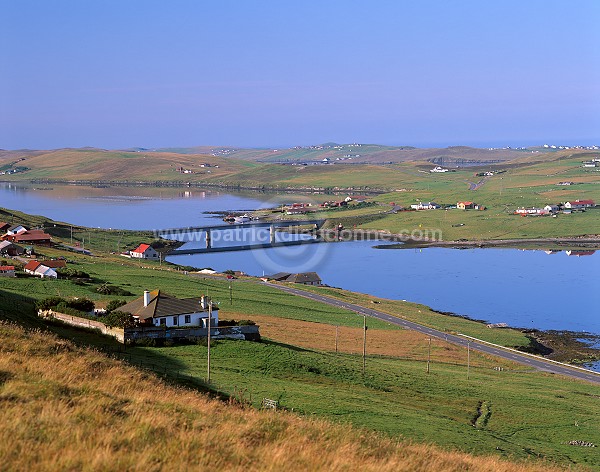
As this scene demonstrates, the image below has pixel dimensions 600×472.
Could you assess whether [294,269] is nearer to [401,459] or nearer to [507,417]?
Result: [507,417]

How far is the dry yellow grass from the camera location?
8867 millimetres

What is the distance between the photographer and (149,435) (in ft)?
32.6

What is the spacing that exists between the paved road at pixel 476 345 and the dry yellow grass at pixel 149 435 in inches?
1225

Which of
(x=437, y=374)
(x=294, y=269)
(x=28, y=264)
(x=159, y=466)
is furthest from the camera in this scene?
(x=294, y=269)

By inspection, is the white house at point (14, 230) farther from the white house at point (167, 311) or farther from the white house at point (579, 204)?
the white house at point (579, 204)

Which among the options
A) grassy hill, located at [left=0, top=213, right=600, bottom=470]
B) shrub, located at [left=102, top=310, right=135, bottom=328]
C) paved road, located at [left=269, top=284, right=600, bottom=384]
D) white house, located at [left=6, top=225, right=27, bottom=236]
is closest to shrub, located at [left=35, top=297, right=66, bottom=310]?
grassy hill, located at [left=0, top=213, right=600, bottom=470]

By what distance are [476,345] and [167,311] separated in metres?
23.9

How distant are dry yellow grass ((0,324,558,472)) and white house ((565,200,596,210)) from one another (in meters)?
145

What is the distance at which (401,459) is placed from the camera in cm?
1102

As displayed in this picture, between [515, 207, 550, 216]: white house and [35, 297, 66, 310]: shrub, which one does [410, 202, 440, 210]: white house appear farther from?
[35, 297, 66, 310]: shrub

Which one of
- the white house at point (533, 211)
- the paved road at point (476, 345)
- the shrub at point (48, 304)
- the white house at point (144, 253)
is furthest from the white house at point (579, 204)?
the shrub at point (48, 304)

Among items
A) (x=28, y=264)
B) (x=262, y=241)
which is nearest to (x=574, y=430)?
(x=28, y=264)

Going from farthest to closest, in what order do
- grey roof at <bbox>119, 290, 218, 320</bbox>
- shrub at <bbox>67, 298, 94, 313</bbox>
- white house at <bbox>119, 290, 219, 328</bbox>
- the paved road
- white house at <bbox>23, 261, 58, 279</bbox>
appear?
white house at <bbox>23, 261, 58, 279</bbox> < the paved road < shrub at <bbox>67, 298, 94, 313</bbox> < grey roof at <bbox>119, 290, 218, 320</bbox> < white house at <bbox>119, 290, 219, 328</bbox>

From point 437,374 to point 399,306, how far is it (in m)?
28.0
